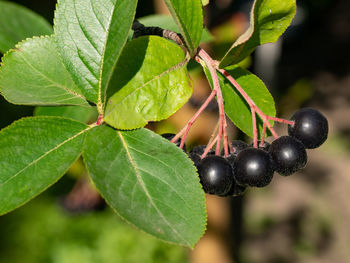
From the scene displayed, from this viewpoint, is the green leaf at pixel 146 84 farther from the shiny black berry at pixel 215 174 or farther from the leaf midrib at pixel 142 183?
the shiny black berry at pixel 215 174

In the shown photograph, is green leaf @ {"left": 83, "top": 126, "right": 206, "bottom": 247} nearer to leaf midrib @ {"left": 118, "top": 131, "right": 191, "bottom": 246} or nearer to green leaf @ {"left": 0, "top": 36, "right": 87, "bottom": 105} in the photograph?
leaf midrib @ {"left": 118, "top": 131, "right": 191, "bottom": 246}

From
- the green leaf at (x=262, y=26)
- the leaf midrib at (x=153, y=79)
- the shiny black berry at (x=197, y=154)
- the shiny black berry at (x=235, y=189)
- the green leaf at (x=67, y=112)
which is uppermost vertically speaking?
the green leaf at (x=262, y=26)

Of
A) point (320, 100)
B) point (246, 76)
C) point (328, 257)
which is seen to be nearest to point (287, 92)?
point (320, 100)

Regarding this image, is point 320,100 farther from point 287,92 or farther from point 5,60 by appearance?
point 5,60

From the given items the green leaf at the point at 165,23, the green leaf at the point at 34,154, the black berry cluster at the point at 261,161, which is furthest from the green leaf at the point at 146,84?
the green leaf at the point at 165,23

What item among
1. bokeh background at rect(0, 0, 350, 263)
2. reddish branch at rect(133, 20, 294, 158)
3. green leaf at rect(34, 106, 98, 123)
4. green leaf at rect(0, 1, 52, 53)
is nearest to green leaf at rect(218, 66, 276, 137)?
reddish branch at rect(133, 20, 294, 158)

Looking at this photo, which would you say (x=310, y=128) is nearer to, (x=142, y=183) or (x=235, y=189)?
(x=235, y=189)
